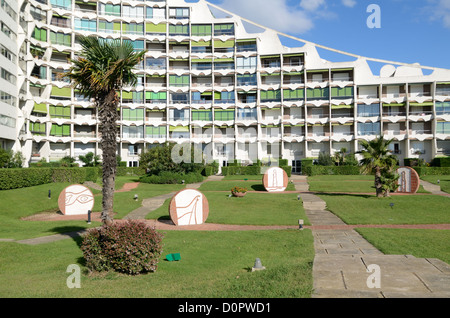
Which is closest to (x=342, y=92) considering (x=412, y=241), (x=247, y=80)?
(x=247, y=80)

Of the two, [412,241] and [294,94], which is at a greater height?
[294,94]

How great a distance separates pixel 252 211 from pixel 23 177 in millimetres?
23057

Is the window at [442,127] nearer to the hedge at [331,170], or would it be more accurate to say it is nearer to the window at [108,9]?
the hedge at [331,170]

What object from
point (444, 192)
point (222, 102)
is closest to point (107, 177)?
point (444, 192)

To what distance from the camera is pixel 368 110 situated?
68.1 m

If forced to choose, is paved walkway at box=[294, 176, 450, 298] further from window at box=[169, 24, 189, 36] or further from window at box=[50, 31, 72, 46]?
window at box=[50, 31, 72, 46]

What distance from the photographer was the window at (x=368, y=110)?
6769 cm

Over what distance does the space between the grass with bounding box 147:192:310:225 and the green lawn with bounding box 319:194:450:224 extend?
2910mm

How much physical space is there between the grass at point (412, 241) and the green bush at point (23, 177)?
97.3 feet

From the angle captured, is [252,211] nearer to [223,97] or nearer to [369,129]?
[223,97]

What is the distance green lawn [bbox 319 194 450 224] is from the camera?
2164 cm

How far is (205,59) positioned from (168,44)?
825 centimetres

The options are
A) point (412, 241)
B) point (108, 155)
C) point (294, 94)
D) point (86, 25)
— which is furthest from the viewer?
point (86, 25)
